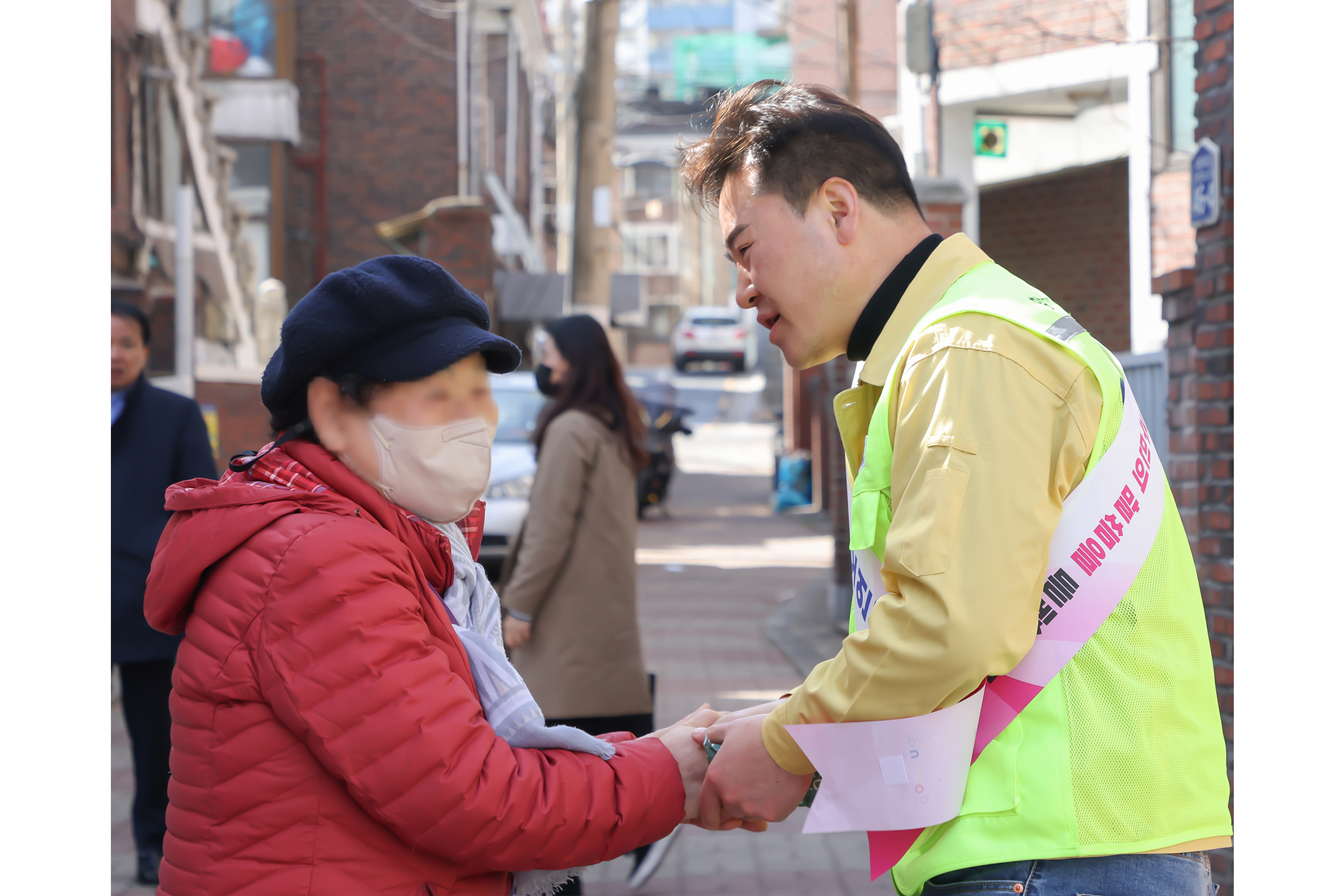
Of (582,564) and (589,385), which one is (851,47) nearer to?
(589,385)

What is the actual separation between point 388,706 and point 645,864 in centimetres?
324

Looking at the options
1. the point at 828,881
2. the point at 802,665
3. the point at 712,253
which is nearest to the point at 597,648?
the point at 828,881

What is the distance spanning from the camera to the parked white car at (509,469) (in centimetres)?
978

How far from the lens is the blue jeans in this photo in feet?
5.33

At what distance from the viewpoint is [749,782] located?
1916 mm

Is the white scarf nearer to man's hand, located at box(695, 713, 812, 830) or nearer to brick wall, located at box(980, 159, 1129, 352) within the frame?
man's hand, located at box(695, 713, 812, 830)

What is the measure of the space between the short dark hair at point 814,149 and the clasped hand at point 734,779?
85cm

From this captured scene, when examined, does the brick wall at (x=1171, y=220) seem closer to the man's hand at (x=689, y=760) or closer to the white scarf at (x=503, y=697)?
the man's hand at (x=689, y=760)

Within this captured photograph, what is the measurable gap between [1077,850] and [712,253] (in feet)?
195

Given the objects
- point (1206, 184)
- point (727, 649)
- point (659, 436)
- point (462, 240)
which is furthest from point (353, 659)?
point (659, 436)

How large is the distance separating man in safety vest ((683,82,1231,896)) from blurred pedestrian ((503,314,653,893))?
2.54m

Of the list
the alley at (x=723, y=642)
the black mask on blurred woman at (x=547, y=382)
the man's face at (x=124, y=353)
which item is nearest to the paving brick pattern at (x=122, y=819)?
the alley at (x=723, y=642)

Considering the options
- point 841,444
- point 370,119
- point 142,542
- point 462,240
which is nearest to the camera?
point 142,542

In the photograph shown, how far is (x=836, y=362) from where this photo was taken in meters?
9.67
